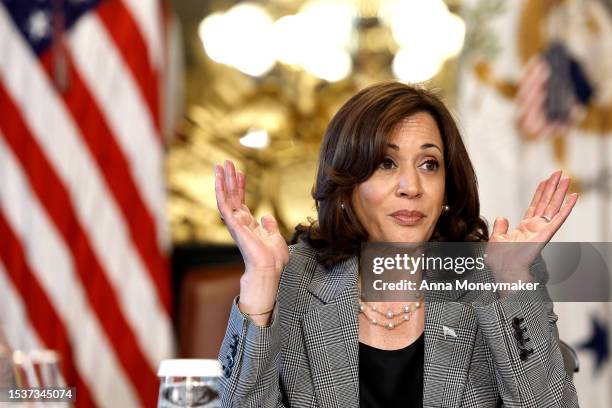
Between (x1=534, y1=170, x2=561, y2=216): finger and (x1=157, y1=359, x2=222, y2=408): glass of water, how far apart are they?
0.70 m

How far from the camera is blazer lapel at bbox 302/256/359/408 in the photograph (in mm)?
1753

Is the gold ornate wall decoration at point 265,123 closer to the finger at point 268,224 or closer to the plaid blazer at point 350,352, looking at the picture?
the plaid blazer at point 350,352

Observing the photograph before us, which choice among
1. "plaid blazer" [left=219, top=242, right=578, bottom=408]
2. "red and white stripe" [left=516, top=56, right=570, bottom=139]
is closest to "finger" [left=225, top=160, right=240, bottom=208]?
"plaid blazer" [left=219, top=242, right=578, bottom=408]

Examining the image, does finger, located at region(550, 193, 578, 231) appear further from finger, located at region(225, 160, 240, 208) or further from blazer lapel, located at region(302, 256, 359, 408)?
finger, located at region(225, 160, 240, 208)

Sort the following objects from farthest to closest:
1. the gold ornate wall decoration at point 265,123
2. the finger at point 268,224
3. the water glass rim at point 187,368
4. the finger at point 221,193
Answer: the gold ornate wall decoration at point 265,123 → the finger at point 268,224 → the finger at point 221,193 → the water glass rim at point 187,368

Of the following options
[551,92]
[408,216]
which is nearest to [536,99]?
[551,92]

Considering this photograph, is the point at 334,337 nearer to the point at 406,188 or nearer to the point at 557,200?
the point at 406,188

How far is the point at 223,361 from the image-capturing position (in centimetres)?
169

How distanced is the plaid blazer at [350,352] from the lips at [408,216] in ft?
0.55

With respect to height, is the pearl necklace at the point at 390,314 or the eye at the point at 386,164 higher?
the eye at the point at 386,164

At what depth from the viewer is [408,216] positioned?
Answer: 70.9 inches

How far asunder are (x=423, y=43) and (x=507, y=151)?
894mm

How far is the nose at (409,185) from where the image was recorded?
1.79 m

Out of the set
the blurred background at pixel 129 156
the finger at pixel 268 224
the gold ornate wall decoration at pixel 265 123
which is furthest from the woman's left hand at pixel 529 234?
the gold ornate wall decoration at pixel 265 123
